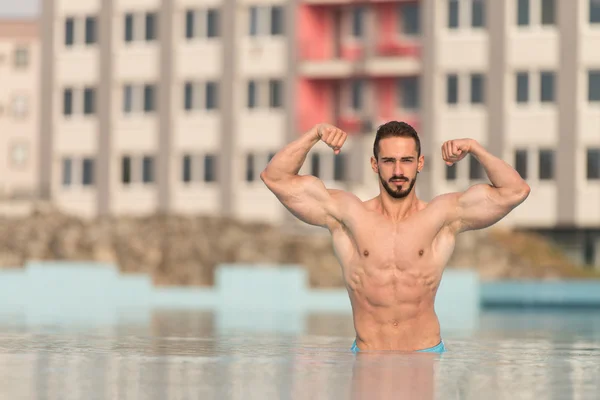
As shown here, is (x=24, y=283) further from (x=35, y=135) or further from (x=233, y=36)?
(x=35, y=135)

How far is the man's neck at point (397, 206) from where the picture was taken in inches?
421

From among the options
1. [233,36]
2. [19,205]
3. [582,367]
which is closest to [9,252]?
[19,205]

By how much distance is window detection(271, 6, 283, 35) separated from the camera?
6366 cm

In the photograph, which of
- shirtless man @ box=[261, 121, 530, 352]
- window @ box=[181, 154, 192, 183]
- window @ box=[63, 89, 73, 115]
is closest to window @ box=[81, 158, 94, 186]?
window @ box=[63, 89, 73, 115]

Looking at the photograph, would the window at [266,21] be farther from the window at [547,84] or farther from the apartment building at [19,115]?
the apartment building at [19,115]

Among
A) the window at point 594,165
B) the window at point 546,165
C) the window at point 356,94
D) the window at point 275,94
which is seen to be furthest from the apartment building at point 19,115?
the window at point 594,165

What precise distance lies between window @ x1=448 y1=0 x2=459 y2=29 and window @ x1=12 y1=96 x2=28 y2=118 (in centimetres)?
4070

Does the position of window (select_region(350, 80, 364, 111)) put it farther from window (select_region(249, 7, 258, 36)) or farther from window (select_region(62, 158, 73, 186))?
window (select_region(62, 158, 73, 186))

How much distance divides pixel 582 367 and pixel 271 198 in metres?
50.9

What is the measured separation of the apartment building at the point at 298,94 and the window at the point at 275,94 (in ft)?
0.21

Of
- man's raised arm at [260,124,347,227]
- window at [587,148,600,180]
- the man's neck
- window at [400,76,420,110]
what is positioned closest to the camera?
man's raised arm at [260,124,347,227]

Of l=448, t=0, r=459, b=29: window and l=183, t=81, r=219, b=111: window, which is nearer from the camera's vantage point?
l=448, t=0, r=459, b=29: window

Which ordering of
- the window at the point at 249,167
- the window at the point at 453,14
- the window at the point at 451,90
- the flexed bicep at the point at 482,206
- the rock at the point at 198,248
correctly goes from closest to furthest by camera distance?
1. the flexed bicep at the point at 482,206
2. the rock at the point at 198,248
3. the window at the point at 453,14
4. the window at the point at 451,90
5. the window at the point at 249,167

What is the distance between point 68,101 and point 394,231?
2372 inches
